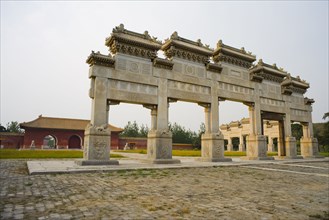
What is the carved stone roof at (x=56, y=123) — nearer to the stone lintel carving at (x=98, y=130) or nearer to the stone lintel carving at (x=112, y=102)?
the stone lintel carving at (x=112, y=102)

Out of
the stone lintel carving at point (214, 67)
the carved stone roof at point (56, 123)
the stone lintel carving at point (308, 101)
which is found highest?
the stone lintel carving at point (214, 67)

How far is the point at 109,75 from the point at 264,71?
40.0ft

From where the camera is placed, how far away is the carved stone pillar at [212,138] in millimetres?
14250

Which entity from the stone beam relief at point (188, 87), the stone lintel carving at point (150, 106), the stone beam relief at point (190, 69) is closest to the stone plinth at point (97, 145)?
the stone lintel carving at point (150, 106)

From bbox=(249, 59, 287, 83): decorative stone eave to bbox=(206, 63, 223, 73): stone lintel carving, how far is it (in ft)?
10.4

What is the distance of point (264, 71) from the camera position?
1792 cm

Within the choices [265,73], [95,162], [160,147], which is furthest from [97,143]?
[265,73]

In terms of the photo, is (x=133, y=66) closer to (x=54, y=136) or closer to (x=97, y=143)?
(x=97, y=143)

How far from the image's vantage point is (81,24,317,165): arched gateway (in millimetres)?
11500

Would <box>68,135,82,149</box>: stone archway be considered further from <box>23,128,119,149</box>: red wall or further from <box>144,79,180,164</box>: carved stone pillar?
<box>144,79,180,164</box>: carved stone pillar

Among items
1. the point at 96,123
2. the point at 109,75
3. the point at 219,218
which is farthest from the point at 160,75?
the point at 219,218

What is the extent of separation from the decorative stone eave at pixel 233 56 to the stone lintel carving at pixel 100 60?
24.5ft

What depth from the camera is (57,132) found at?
123ft

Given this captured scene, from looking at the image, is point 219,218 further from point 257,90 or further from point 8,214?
Answer: point 257,90
